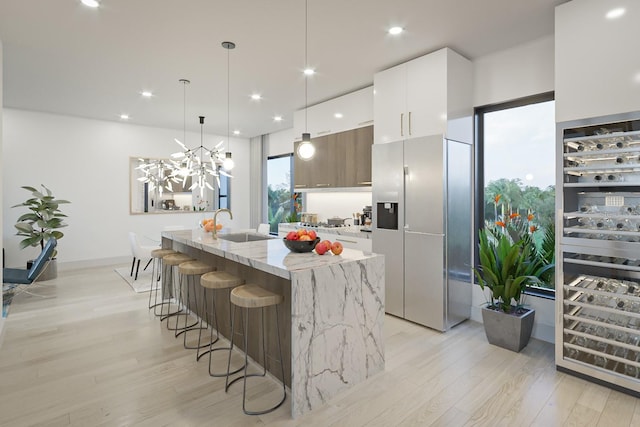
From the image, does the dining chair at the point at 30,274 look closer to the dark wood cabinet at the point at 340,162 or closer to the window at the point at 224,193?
the dark wood cabinet at the point at 340,162

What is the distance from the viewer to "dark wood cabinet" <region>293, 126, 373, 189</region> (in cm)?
466

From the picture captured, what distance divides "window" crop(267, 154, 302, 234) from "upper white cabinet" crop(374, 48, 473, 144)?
12.5 ft

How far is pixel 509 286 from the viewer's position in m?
3.18

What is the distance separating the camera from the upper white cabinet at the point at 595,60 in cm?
240

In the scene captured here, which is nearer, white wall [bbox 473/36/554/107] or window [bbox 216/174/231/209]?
white wall [bbox 473/36/554/107]

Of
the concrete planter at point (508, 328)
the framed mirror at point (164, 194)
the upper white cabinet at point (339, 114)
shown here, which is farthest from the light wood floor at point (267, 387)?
the framed mirror at point (164, 194)

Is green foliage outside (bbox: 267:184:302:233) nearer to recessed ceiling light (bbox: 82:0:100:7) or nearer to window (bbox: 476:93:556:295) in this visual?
window (bbox: 476:93:556:295)

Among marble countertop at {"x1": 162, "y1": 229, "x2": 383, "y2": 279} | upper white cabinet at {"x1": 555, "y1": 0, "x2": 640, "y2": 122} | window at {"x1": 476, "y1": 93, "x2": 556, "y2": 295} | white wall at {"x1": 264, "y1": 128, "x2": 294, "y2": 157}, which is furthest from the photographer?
white wall at {"x1": 264, "y1": 128, "x2": 294, "y2": 157}

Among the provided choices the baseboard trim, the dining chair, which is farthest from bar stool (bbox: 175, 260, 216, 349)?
the baseboard trim

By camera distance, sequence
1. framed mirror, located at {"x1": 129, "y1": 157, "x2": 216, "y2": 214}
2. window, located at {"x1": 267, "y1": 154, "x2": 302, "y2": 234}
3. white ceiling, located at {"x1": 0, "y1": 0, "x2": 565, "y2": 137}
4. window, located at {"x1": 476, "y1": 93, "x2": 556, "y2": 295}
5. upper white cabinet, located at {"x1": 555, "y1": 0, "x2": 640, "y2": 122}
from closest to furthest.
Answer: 1. upper white cabinet, located at {"x1": 555, "y1": 0, "x2": 640, "y2": 122}
2. white ceiling, located at {"x1": 0, "y1": 0, "x2": 565, "y2": 137}
3. window, located at {"x1": 476, "y1": 93, "x2": 556, "y2": 295}
4. framed mirror, located at {"x1": 129, "y1": 157, "x2": 216, "y2": 214}
5. window, located at {"x1": 267, "y1": 154, "x2": 302, "y2": 234}

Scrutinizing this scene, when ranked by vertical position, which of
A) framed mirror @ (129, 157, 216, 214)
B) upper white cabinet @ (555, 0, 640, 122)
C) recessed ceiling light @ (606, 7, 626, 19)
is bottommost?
framed mirror @ (129, 157, 216, 214)

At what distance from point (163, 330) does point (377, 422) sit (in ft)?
8.10

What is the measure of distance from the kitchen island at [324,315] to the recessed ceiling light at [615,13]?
238 cm

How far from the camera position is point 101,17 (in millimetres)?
2998
